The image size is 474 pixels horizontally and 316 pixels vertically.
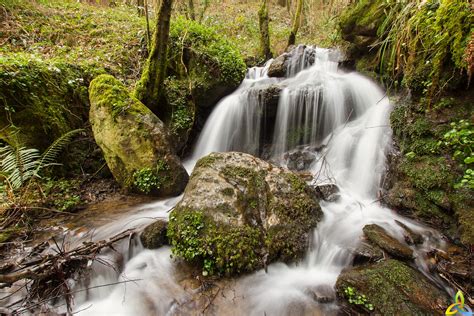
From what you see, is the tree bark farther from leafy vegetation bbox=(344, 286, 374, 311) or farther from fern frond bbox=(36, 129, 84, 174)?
leafy vegetation bbox=(344, 286, 374, 311)

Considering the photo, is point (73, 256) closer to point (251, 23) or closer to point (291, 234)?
point (291, 234)

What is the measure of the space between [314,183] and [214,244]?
2.53m

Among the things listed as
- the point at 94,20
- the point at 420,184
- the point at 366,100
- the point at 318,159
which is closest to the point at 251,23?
the point at 94,20

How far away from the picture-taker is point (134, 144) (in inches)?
172

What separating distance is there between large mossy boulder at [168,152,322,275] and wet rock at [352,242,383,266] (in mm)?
587

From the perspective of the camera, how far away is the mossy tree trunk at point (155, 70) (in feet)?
15.9

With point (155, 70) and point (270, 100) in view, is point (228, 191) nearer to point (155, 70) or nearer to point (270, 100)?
point (155, 70)

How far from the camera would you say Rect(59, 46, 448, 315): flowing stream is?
2.53 meters

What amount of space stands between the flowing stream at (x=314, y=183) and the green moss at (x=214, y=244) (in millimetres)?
191


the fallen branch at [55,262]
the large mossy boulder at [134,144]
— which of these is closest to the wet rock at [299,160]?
the large mossy boulder at [134,144]

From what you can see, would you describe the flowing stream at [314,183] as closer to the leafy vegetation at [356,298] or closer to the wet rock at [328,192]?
the wet rock at [328,192]

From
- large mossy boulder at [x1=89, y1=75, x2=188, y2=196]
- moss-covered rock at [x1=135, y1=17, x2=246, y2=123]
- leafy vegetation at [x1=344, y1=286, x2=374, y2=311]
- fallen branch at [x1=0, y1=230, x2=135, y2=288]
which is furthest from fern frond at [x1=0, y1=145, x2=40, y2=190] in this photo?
leafy vegetation at [x1=344, y1=286, x2=374, y2=311]

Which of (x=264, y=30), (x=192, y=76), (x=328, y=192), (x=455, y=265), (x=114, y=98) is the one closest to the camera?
(x=455, y=265)

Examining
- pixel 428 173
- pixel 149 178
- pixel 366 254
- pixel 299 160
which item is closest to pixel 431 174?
pixel 428 173
